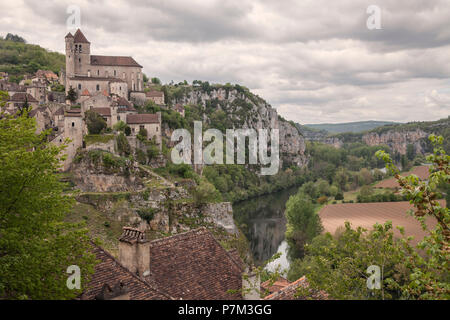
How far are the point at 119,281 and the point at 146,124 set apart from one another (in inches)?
1774

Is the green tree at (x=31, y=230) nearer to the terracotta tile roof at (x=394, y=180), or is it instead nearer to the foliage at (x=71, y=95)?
the foliage at (x=71, y=95)

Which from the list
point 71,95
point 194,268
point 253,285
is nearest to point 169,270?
point 194,268

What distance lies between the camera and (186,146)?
6844cm

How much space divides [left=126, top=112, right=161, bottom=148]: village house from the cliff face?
99219mm

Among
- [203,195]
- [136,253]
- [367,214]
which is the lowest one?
[367,214]

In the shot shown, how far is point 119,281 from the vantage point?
10.8m

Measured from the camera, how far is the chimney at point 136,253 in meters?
11.8

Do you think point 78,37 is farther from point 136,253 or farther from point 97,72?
point 136,253

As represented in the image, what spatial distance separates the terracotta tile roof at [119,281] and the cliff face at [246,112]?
143 m

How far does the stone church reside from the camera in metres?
60.6

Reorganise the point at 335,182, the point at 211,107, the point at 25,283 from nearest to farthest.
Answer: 1. the point at 25,283
2. the point at 335,182
3. the point at 211,107
